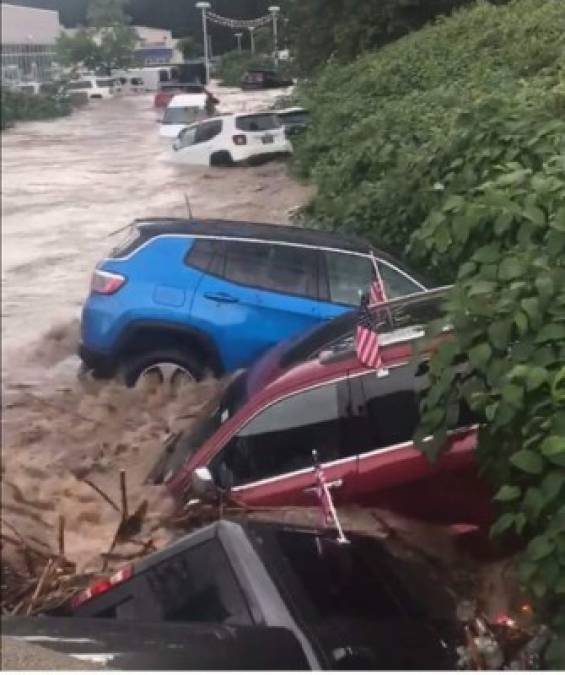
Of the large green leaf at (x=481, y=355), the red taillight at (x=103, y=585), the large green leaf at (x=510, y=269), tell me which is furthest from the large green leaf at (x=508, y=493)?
the red taillight at (x=103, y=585)

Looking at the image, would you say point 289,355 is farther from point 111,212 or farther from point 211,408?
point 111,212

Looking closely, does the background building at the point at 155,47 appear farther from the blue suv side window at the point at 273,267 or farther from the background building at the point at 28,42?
the blue suv side window at the point at 273,267

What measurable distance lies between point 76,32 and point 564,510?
1726 millimetres

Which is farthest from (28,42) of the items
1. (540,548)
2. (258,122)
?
(540,548)

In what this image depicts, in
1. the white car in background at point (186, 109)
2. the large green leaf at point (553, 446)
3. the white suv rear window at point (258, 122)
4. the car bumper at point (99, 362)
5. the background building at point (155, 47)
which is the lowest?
A: the car bumper at point (99, 362)

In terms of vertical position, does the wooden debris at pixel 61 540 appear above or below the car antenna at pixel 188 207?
below

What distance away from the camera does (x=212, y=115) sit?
12.1ft

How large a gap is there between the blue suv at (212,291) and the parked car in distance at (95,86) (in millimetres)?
512

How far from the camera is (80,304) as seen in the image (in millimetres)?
4266

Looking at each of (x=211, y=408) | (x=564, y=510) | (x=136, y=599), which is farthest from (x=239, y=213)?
(x=564, y=510)

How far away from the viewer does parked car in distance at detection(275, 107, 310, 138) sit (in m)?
3.71

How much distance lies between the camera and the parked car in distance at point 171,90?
353cm

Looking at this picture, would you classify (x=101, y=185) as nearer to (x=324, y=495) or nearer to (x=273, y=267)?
(x=273, y=267)

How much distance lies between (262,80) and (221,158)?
0.51m
